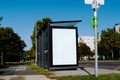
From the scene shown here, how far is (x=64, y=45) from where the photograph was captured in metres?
28.8

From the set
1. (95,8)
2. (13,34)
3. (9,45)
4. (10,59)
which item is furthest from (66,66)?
Answer: (10,59)

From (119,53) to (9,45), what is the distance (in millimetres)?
42857

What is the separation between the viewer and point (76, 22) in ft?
93.5

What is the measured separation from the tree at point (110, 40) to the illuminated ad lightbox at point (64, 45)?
→ 76.7 m

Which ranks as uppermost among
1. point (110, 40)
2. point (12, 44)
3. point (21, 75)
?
point (110, 40)

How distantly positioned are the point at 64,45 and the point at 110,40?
79.8 m

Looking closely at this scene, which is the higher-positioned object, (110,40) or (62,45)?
(110,40)

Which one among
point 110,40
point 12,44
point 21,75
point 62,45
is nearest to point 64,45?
point 62,45

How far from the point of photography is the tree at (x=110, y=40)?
345 ft

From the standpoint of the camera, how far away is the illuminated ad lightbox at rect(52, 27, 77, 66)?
2861 centimetres

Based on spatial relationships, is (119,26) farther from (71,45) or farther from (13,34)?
(71,45)

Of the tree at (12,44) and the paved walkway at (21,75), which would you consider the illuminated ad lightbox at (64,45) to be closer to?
the paved walkway at (21,75)

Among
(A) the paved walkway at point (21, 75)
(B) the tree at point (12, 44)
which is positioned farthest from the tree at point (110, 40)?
(A) the paved walkway at point (21, 75)

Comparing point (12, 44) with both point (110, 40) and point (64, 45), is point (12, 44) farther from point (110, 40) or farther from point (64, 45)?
point (64, 45)
